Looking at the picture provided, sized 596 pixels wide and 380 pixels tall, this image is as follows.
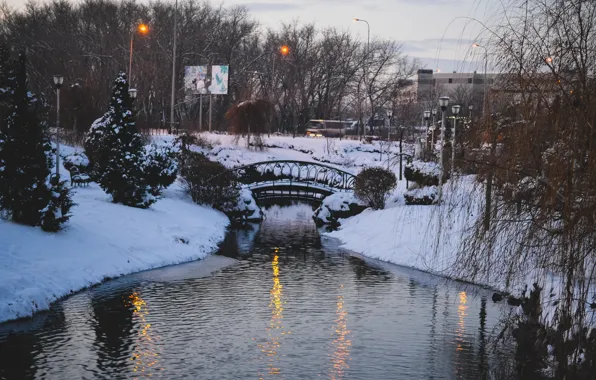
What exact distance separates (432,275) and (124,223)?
10347mm

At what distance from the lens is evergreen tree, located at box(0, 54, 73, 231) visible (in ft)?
66.1

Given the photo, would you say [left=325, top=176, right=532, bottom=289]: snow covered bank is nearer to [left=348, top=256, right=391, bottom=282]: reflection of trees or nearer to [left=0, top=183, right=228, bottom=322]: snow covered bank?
[left=348, top=256, right=391, bottom=282]: reflection of trees

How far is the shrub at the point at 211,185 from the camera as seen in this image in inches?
1420

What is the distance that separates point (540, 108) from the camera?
9.65 meters

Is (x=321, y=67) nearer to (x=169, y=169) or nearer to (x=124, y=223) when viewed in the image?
(x=169, y=169)

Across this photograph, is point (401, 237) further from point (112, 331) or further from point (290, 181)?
point (112, 331)

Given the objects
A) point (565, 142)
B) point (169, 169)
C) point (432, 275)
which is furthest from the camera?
point (169, 169)

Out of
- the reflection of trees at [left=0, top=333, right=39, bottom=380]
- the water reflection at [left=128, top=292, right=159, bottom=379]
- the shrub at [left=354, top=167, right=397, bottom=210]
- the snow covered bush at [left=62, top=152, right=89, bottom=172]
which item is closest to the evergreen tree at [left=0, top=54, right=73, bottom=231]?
the water reflection at [left=128, top=292, right=159, bottom=379]

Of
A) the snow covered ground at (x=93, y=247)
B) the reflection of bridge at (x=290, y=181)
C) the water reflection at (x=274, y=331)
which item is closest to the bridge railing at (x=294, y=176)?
the reflection of bridge at (x=290, y=181)

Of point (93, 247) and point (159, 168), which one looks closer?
point (93, 247)

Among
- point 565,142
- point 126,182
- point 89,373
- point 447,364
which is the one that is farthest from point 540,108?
point 126,182

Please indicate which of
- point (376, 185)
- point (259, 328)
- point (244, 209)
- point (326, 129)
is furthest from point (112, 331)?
point (326, 129)

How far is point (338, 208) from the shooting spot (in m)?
37.1

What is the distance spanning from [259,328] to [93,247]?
7918 millimetres
